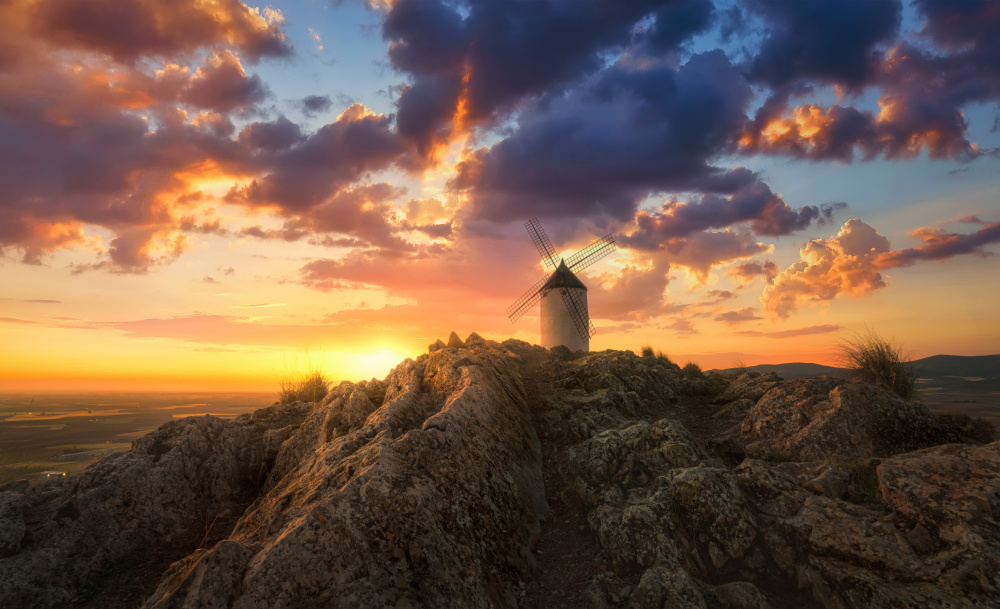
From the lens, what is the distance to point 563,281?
144ft

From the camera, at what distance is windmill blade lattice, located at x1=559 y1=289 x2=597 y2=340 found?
42594mm

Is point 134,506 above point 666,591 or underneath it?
above

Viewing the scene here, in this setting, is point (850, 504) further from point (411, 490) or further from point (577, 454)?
point (411, 490)

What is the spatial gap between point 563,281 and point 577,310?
11.7ft

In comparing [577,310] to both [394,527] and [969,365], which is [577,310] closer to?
[394,527]

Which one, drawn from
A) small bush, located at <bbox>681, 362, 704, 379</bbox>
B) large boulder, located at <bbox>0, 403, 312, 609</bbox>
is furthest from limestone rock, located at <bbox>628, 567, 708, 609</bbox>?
small bush, located at <bbox>681, 362, 704, 379</bbox>

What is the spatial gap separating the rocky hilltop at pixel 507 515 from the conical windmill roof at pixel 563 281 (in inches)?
1215

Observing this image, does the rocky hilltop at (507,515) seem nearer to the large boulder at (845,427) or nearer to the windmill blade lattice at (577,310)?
the large boulder at (845,427)

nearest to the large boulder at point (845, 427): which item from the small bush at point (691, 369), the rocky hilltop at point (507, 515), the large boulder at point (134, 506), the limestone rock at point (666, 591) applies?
the rocky hilltop at point (507, 515)

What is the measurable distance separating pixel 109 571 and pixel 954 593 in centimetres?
1508

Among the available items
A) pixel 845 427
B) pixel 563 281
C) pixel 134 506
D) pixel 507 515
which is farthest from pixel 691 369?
pixel 134 506

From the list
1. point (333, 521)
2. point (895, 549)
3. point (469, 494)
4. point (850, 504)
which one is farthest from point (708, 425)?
point (333, 521)

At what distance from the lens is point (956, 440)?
11.4 m

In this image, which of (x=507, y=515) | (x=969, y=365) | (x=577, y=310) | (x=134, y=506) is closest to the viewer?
(x=507, y=515)
